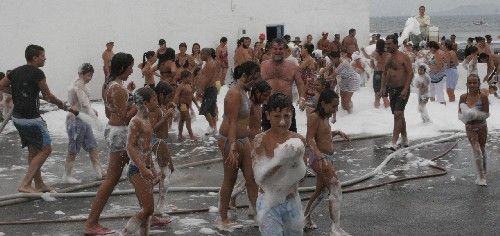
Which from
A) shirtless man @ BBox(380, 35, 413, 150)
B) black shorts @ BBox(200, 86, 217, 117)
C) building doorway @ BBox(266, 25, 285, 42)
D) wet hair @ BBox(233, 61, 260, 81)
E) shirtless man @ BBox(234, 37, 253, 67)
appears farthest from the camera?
building doorway @ BBox(266, 25, 285, 42)

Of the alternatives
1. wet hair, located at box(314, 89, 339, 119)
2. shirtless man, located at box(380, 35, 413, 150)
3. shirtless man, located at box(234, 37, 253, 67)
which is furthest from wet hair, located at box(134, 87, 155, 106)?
shirtless man, located at box(234, 37, 253, 67)

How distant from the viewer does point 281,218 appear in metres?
5.07

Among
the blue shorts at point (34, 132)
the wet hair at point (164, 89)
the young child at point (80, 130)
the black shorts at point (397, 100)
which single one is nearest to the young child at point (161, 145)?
the wet hair at point (164, 89)

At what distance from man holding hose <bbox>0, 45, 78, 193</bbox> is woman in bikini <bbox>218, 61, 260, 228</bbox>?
244 centimetres

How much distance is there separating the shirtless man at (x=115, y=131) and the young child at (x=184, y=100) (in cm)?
601

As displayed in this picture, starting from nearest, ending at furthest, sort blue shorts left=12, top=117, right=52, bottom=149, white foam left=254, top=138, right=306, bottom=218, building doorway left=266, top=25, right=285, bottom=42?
white foam left=254, top=138, right=306, bottom=218 < blue shorts left=12, top=117, right=52, bottom=149 < building doorway left=266, top=25, right=285, bottom=42

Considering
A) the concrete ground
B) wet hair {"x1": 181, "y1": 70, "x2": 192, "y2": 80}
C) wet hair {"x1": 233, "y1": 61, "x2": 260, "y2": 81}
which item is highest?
wet hair {"x1": 233, "y1": 61, "x2": 260, "y2": 81}

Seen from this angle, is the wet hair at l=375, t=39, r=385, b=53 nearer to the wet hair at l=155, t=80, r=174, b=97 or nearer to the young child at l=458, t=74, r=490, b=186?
the young child at l=458, t=74, r=490, b=186

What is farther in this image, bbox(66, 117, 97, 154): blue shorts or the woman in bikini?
bbox(66, 117, 97, 154): blue shorts

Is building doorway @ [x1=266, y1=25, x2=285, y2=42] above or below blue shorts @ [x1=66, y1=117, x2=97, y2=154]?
above

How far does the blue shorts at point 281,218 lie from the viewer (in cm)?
503

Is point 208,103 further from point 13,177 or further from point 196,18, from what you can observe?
point 196,18

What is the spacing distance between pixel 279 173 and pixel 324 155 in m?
1.56

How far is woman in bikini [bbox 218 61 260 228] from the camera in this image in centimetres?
670
